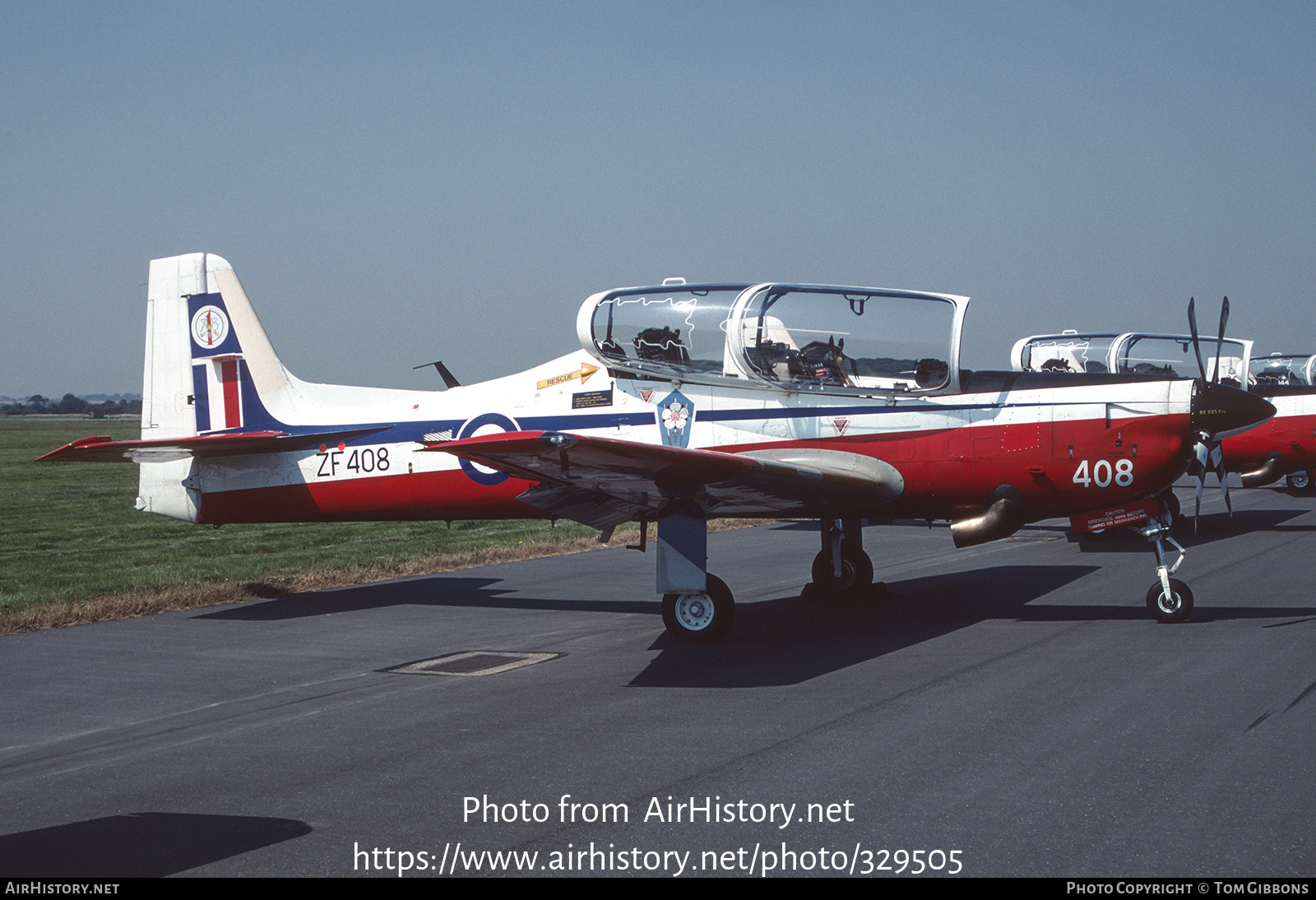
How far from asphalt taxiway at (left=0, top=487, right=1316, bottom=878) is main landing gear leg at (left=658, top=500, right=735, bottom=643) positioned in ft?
0.80

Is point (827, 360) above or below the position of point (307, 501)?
above

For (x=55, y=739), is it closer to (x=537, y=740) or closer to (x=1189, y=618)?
(x=537, y=740)

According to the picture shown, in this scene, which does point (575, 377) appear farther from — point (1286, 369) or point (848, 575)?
point (1286, 369)

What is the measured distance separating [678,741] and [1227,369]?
16.7 metres

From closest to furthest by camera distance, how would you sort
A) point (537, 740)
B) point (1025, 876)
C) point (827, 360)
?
1. point (1025, 876)
2. point (537, 740)
3. point (827, 360)

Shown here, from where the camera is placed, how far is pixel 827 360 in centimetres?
1004

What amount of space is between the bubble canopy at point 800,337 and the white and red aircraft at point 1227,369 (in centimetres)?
661

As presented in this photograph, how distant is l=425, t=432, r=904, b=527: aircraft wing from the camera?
308 inches

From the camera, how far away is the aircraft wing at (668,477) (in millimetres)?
7816

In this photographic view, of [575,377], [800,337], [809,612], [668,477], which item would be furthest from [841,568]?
[668,477]

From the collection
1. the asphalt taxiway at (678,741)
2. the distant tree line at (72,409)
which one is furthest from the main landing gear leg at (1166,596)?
the distant tree line at (72,409)

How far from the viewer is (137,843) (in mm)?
4723
